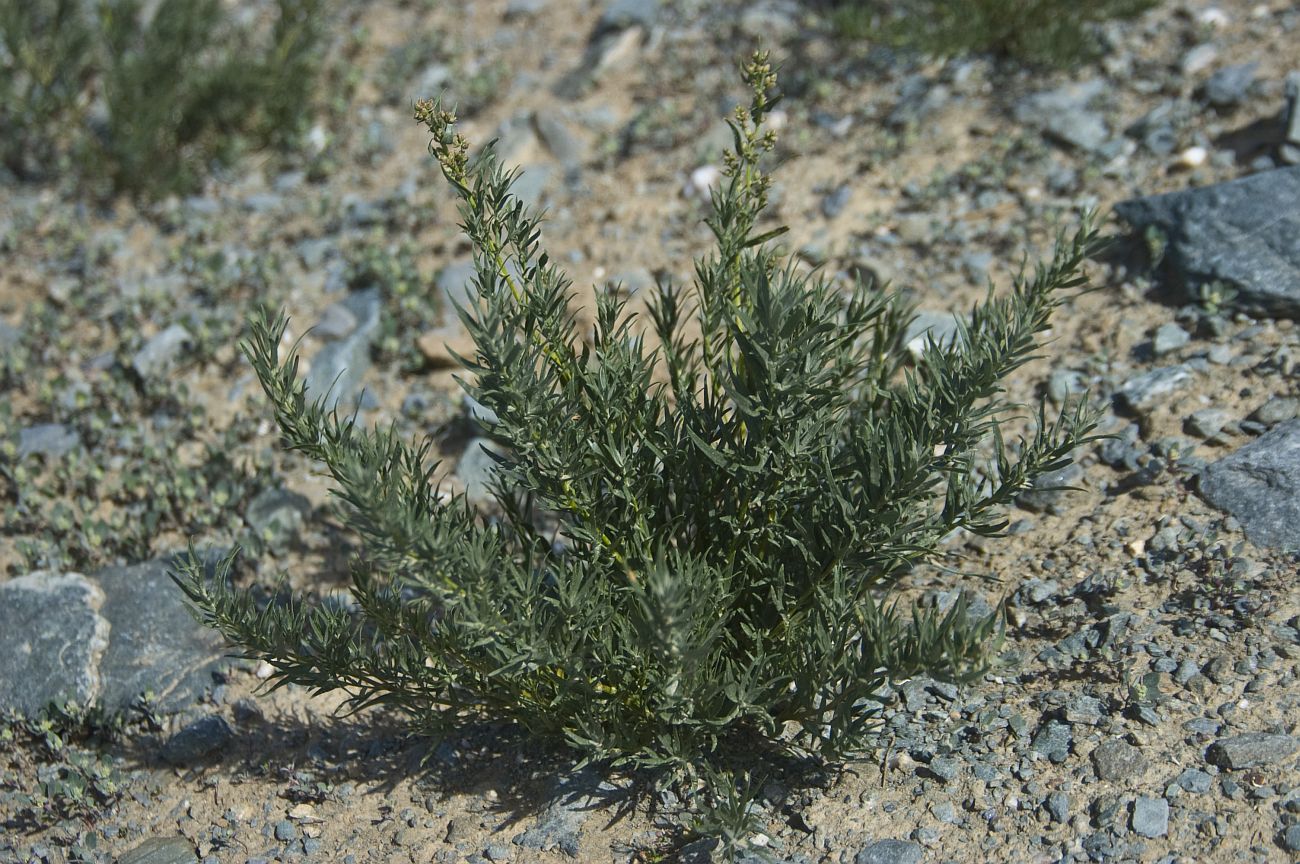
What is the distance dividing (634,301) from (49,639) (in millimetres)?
2598

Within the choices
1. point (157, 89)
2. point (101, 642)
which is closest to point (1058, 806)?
point (101, 642)

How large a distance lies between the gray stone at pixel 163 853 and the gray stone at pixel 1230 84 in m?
4.91

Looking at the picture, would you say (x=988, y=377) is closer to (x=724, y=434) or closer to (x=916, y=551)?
(x=916, y=551)

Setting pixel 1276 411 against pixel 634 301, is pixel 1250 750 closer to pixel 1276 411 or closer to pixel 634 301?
pixel 1276 411

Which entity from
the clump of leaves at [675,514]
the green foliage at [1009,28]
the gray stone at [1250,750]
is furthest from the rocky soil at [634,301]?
the clump of leaves at [675,514]

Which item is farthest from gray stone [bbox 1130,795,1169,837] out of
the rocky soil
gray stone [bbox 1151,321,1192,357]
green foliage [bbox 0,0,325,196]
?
green foliage [bbox 0,0,325,196]

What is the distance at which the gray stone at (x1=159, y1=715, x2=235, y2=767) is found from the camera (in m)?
3.84

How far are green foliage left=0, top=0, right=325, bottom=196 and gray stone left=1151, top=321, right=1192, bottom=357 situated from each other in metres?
4.47

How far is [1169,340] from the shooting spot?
14.3 feet

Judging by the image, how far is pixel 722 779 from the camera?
300 centimetres

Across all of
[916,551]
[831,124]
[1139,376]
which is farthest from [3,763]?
[831,124]

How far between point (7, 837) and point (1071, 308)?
402 cm

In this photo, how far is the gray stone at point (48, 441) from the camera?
5.05m

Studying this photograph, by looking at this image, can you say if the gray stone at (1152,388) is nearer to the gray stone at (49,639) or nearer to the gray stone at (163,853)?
the gray stone at (163,853)
